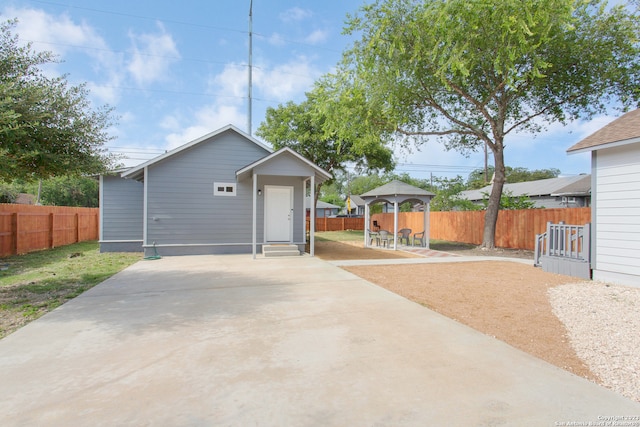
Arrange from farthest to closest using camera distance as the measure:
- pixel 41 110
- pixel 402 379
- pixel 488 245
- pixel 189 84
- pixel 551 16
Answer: pixel 189 84
pixel 488 245
pixel 551 16
pixel 41 110
pixel 402 379

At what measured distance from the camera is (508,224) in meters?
15.6

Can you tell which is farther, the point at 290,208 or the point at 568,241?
the point at 290,208

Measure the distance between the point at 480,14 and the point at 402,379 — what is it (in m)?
12.1

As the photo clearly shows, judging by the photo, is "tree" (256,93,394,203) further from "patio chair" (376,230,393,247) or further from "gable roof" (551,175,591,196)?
"gable roof" (551,175,591,196)

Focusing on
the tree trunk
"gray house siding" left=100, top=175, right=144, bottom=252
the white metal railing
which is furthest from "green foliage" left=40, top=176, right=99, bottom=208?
the white metal railing

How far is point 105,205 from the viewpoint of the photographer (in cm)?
1283

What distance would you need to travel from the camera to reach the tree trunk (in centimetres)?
1388

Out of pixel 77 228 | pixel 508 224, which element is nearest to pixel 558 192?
pixel 508 224

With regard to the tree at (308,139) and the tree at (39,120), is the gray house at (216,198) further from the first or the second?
the tree at (308,139)

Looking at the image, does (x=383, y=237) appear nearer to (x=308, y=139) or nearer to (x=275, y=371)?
(x=308, y=139)

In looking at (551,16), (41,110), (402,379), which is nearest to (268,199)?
(41,110)

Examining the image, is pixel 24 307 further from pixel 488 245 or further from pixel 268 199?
pixel 488 245

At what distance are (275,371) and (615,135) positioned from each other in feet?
27.0

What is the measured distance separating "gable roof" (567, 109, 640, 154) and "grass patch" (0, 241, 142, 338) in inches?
411
